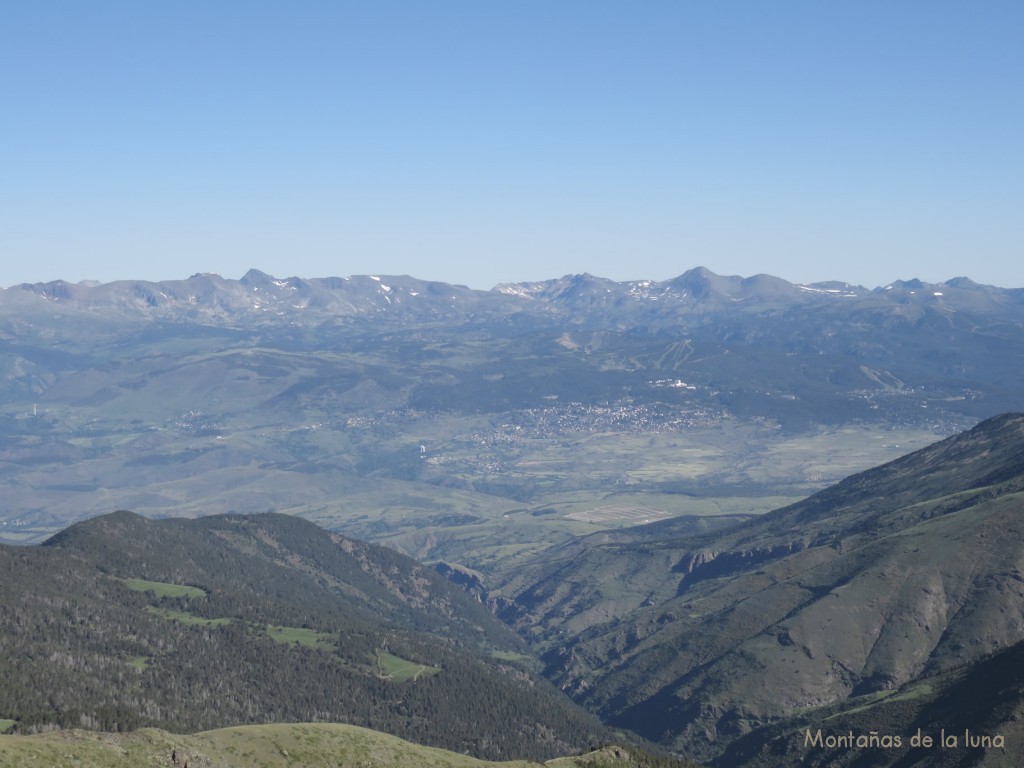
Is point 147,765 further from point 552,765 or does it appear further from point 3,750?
point 552,765

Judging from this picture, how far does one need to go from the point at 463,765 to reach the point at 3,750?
232ft

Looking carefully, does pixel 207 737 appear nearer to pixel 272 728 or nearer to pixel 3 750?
pixel 272 728

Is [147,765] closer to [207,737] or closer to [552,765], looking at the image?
[207,737]

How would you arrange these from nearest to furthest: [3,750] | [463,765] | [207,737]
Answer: [3,750] → [207,737] → [463,765]

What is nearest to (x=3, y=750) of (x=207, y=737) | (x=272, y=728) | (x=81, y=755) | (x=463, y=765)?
(x=81, y=755)

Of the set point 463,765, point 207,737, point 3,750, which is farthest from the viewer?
point 463,765

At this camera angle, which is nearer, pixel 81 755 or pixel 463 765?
pixel 81 755

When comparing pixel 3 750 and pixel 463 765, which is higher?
pixel 3 750

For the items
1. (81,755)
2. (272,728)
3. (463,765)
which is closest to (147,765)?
(81,755)

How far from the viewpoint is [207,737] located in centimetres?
18475

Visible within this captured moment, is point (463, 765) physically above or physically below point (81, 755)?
below

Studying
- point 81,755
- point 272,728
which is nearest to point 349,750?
point 272,728

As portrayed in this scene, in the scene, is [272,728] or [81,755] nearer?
[81,755]

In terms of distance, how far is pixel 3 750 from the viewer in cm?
15662
